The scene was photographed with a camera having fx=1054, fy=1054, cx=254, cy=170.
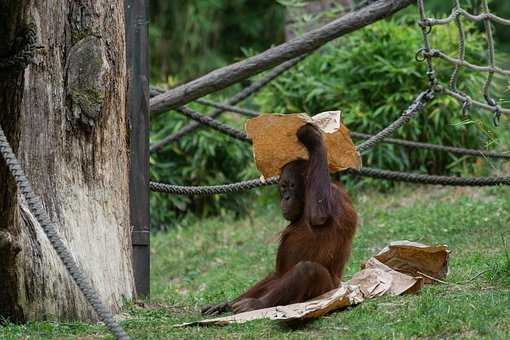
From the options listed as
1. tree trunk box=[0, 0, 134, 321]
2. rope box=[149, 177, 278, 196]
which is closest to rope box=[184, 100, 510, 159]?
rope box=[149, 177, 278, 196]

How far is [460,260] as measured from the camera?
6.48 metres

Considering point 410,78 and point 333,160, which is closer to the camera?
point 333,160

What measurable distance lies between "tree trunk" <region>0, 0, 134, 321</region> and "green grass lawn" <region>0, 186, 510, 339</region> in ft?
0.61

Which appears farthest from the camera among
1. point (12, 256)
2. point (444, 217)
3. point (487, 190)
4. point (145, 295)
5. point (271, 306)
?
point (487, 190)

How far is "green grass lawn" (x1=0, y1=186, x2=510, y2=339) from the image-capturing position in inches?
170

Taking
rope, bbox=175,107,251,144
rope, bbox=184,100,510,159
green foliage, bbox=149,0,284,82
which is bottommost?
rope, bbox=184,100,510,159

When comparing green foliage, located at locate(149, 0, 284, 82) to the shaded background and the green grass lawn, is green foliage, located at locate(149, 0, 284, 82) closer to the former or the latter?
the shaded background

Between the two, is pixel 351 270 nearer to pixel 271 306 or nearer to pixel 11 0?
pixel 271 306

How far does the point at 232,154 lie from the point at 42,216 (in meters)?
7.89

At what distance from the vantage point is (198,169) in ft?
38.0

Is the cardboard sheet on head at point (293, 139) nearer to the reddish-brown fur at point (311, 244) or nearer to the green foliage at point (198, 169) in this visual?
the reddish-brown fur at point (311, 244)

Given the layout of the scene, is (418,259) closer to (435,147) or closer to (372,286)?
(372,286)

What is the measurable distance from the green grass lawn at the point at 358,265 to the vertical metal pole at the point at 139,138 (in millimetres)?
266

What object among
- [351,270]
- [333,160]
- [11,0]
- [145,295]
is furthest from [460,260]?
[11,0]
